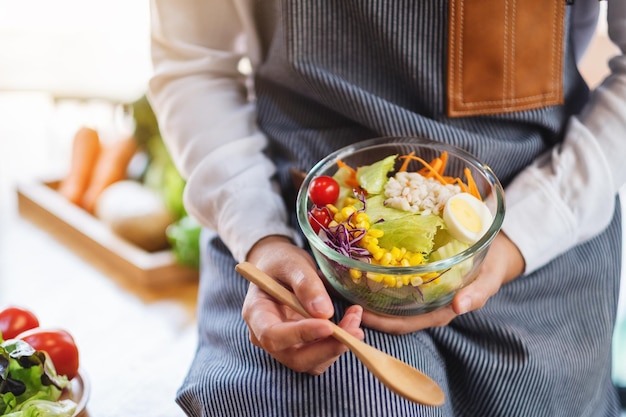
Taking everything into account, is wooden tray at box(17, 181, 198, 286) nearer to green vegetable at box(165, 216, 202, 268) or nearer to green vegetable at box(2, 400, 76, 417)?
green vegetable at box(165, 216, 202, 268)

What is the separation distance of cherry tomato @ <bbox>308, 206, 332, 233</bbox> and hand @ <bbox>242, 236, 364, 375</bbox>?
0.16ft

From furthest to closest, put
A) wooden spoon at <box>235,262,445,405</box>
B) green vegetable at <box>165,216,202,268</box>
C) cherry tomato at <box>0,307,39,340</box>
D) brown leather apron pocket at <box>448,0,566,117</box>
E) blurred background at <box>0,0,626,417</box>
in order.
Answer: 1. green vegetable at <box>165,216,202,268</box>
2. blurred background at <box>0,0,626,417</box>
3. cherry tomato at <box>0,307,39,340</box>
4. brown leather apron pocket at <box>448,0,566,117</box>
5. wooden spoon at <box>235,262,445,405</box>

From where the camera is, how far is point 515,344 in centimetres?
91

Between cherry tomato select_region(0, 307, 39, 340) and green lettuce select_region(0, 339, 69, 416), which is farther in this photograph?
cherry tomato select_region(0, 307, 39, 340)

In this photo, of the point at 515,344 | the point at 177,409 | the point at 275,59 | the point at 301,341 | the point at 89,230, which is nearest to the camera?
the point at 301,341

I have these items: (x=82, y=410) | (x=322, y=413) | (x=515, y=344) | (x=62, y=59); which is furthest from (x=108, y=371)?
(x=62, y=59)

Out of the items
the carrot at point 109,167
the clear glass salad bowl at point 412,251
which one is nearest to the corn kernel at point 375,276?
the clear glass salad bowl at point 412,251

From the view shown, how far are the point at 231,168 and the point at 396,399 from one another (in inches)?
16.0

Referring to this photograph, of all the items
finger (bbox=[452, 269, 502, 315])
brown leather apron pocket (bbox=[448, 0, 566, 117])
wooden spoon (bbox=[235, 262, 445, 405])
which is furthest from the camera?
brown leather apron pocket (bbox=[448, 0, 566, 117])

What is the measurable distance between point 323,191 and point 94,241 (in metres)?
0.94

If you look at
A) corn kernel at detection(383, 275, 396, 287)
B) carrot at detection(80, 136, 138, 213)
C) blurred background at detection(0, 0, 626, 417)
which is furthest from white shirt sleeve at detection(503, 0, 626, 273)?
carrot at detection(80, 136, 138, 213)

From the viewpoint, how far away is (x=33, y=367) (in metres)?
0.92

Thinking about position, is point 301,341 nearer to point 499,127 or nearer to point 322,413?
point 322,413

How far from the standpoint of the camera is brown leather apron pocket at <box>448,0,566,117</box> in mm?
913
